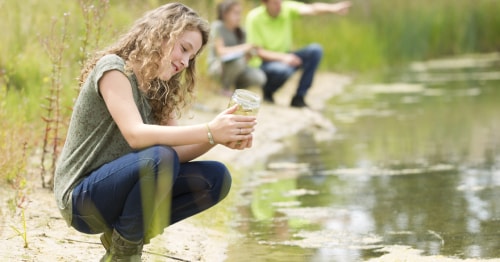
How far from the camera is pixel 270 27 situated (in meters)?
11.3

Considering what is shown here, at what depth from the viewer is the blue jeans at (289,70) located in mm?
11164

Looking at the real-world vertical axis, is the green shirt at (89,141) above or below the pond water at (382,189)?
above

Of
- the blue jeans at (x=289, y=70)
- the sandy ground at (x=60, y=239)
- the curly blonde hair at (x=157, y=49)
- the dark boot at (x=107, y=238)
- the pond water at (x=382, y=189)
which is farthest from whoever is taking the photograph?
the blue jeans at (x=289, y=70)

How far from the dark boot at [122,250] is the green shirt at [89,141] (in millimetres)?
186

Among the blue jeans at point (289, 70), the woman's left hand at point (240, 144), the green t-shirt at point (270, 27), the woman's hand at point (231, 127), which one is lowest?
the blue jeans at point (289, 70)

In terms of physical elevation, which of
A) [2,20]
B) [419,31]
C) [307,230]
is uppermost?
[2,20]

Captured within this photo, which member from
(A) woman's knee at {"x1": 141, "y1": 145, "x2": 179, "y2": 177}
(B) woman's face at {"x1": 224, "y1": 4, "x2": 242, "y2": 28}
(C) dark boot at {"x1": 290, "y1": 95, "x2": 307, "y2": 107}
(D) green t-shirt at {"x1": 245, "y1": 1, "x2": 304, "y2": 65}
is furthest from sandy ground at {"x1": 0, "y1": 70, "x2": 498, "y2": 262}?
(D) green t-shirt at {"x1": 245, "y1": 1, "x2": 304, "y2": 65}

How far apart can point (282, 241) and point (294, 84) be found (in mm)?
9487

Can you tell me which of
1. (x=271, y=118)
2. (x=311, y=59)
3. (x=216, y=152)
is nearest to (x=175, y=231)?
(x=216, y=152)

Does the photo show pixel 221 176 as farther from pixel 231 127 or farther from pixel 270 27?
pixel 270 27

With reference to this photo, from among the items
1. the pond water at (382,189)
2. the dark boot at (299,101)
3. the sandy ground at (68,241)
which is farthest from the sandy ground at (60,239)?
the dark boot at (299,101)

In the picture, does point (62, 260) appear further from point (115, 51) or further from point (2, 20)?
point (2, 20)

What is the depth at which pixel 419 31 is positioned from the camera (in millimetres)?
19031

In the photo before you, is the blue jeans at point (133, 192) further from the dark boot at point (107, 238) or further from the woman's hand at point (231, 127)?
the woman's hand at point (231, 127)
